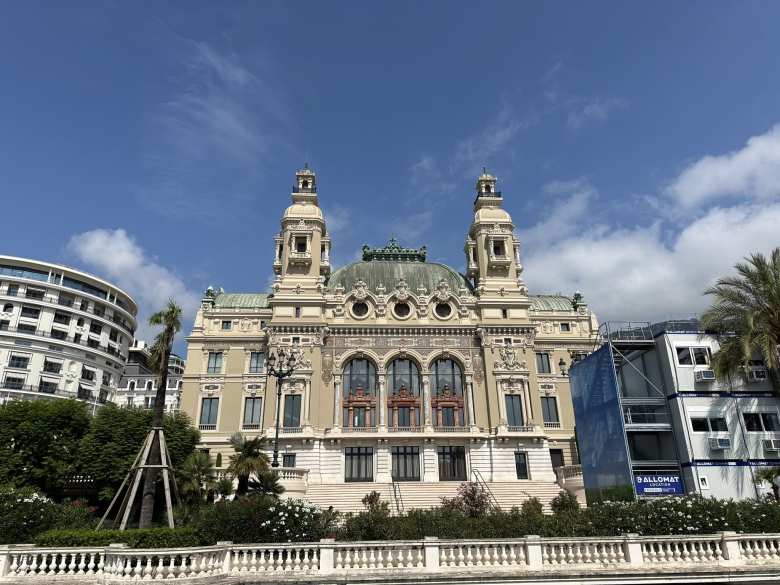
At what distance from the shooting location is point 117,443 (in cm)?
3725

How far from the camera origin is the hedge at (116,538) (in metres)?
15.6

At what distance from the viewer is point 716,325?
3328 cm

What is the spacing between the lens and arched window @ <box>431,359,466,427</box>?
4844cm

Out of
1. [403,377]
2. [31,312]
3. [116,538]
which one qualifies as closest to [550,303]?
[403,377]

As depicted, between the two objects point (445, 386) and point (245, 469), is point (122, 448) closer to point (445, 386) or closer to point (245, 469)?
point (245, 469)

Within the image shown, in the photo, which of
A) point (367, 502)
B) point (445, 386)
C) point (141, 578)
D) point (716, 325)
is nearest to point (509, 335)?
point (445, 386)

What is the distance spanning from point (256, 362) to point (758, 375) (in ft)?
132

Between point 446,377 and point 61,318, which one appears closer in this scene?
point 446,377

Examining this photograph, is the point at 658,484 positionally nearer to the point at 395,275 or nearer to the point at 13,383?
the point at 395,275

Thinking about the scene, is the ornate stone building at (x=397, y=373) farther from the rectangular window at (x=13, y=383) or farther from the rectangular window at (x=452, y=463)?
the rectangular window at (x=13, y=383)

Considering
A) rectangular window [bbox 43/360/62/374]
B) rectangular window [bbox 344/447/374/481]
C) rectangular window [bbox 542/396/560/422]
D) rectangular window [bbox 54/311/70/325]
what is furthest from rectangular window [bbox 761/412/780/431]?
rectangular window [bbox 54/311/70/325]

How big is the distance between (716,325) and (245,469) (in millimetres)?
29059

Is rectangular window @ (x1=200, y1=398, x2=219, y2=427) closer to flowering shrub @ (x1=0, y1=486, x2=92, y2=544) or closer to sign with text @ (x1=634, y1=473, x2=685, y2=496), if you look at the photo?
flowering shrub @ (x1=0, y1=486, x2=92, y2=544)

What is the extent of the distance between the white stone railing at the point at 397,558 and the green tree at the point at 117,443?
23301 mm
